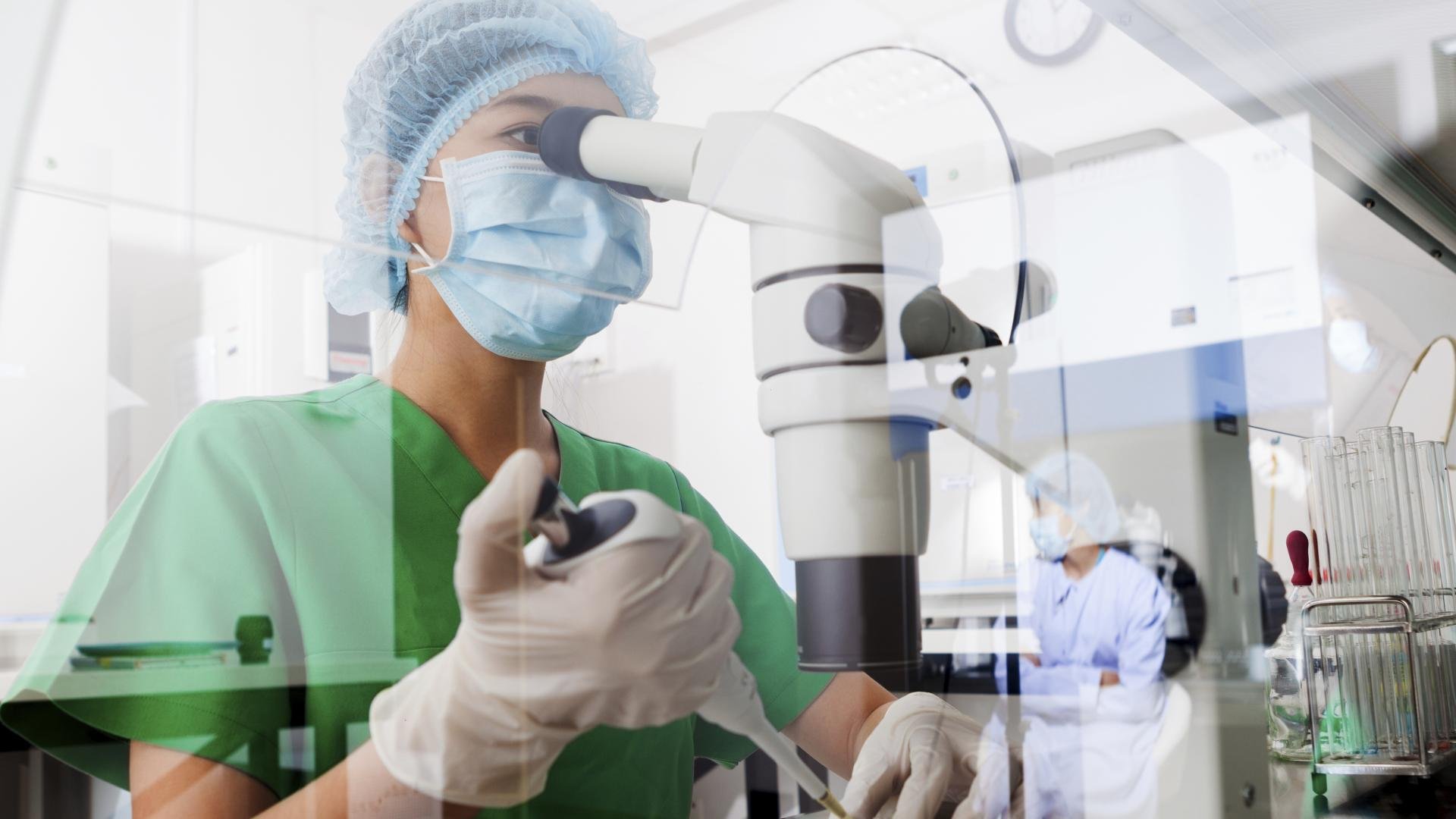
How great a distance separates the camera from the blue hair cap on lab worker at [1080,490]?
733 millimetres

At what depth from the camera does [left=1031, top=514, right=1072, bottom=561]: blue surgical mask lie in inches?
28.5

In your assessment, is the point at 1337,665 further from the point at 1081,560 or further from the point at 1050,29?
the point at 1050,29

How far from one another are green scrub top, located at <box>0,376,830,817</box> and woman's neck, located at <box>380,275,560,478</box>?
0.08 ft

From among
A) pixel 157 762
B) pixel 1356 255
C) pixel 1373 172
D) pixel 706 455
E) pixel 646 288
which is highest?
pixel 1373 172

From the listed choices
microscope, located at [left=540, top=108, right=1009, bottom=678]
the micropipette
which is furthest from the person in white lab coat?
the micropipette

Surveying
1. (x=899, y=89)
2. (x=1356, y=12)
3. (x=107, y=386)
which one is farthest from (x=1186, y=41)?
(x=107, y=386)

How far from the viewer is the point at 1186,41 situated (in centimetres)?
92

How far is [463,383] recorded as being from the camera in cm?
61

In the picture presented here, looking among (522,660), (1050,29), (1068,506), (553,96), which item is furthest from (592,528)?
(1050,29)

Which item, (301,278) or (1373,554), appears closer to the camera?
(301,278)

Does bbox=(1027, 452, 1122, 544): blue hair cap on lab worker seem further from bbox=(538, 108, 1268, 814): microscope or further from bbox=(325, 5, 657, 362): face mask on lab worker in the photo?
bbox=(325, 5, 657, 362): face mask on lab worker

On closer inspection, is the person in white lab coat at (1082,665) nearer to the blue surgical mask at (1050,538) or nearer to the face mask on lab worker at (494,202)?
the blue surgical mask at (1050,538)

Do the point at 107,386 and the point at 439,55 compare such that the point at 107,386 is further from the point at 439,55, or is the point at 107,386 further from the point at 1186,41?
the point at 1186,41

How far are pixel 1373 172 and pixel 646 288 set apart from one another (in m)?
1.07
